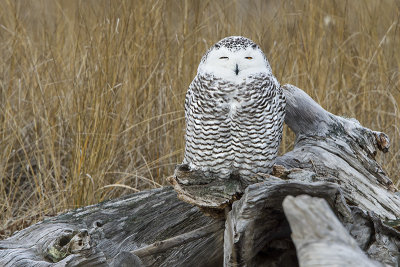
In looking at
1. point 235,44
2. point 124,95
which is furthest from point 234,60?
point 124,95

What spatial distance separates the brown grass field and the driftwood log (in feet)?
1.67

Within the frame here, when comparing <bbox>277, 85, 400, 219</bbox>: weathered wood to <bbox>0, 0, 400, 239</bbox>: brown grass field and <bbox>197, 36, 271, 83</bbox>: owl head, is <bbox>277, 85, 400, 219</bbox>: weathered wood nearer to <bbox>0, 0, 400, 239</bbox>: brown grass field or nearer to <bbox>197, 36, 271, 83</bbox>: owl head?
<bbox>0, 0, 400, 239</bbox>: brown grass field

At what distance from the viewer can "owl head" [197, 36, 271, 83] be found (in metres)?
2.34

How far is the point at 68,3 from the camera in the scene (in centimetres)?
550

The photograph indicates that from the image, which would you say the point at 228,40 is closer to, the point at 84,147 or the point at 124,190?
the point at 84,147

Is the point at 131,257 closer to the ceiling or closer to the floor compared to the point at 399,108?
closer to the floor

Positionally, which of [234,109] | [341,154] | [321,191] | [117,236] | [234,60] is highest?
[234,60]

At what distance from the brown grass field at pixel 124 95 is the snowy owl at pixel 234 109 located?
872mm

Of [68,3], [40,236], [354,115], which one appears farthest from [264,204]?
[68,3]

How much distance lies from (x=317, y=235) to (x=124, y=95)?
2.17 metres

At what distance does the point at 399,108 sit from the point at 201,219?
1586 millimetres

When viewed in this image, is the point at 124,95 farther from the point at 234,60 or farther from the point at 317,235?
the point at 317,235

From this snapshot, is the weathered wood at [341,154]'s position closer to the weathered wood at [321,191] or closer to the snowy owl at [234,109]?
the weathered wood at [321,191]

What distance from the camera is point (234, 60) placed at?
2.33 metres
